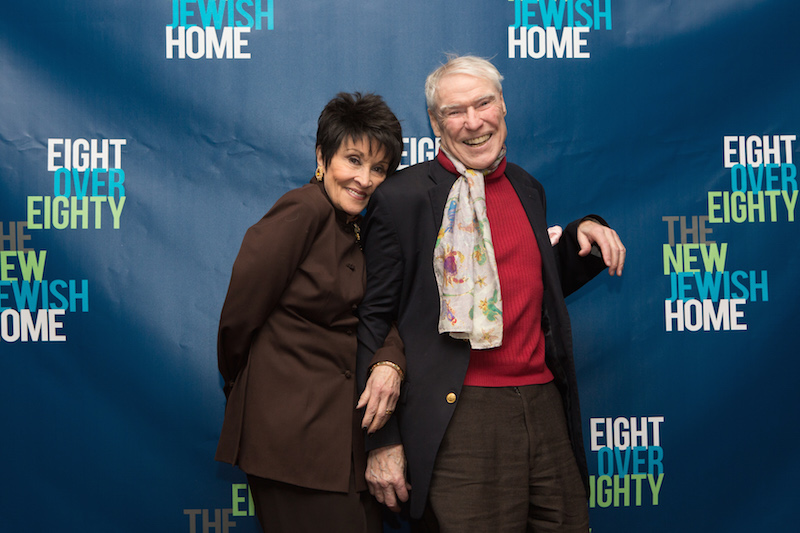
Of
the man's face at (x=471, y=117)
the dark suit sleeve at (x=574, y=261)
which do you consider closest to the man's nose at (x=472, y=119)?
the man's face at (x=471, y=117)

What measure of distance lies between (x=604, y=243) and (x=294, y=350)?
31.2 inches

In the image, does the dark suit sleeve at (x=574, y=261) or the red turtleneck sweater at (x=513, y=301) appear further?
the dark suit sleeve at (x=574, y=261)

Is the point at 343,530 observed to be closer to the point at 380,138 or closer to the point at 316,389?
the point at 316,389

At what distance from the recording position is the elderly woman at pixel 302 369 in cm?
140

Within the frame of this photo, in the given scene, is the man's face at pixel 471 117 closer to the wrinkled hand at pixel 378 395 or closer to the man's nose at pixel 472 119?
the man's nose at pixel 472 119

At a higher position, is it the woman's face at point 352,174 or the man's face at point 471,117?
the man's face at point 471,117

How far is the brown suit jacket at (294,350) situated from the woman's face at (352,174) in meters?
0.05

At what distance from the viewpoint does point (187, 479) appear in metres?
1.99

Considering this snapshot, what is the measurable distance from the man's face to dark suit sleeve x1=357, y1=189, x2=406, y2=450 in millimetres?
240

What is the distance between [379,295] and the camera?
145 centimetres

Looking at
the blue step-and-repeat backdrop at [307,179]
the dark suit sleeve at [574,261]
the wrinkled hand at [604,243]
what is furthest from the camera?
the blue step-and-repeat backdrop at [307,179]

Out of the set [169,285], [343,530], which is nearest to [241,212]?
[169,285]

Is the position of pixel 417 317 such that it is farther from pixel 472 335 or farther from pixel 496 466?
pixel 496 466

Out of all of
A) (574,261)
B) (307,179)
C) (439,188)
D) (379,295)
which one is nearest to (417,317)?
(379,295)
